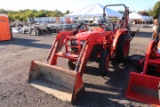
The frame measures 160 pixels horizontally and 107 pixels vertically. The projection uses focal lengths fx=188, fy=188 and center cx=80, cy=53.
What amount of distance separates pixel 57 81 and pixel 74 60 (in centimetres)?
92

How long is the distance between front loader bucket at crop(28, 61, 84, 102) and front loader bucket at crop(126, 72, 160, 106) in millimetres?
1176

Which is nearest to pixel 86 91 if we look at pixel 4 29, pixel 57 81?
pixel 57 81

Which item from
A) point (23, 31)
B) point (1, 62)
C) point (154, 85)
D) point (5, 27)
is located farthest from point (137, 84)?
point (23, 31)

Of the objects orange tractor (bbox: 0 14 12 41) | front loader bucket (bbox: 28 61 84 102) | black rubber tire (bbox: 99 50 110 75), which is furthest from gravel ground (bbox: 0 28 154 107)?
orange tractor (bbox: 0 14 12 41)

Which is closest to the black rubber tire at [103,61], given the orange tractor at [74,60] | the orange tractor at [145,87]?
the orange tractor at [74,60]

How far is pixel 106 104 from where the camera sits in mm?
4016

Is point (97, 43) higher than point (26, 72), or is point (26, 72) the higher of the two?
point (97, 43)

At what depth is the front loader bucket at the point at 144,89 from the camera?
4051 mm

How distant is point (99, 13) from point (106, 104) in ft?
49.8

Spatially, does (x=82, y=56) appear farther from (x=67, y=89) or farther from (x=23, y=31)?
(x=23, y=31)

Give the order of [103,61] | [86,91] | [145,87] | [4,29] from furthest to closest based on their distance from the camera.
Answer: [4,29]
[103,61]
[86,91]
[145,87]

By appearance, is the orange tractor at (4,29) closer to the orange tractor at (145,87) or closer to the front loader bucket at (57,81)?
the front loader bucket at (57,81)

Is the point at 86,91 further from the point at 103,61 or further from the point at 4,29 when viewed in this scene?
the point at 4,29

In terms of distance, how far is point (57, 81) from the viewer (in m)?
4.66
